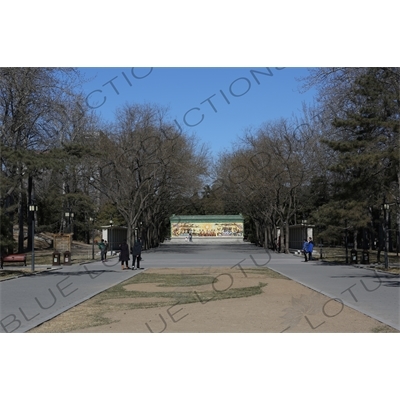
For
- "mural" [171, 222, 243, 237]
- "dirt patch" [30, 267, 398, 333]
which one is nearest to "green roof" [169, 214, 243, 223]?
"mural" [171, 222, 243, 237]

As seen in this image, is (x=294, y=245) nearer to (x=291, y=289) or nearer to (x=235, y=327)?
(x=291, y=289)

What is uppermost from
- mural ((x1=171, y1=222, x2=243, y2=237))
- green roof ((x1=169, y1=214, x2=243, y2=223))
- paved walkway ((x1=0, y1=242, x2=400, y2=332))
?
green roof ((x1=169, y1=214, x2=243, y2=223))

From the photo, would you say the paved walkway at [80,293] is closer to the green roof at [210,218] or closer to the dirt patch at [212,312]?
the dirt patch at [212,312]

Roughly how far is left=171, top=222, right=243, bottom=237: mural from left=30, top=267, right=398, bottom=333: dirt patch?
68.9 m

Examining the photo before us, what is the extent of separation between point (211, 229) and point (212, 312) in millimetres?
76209

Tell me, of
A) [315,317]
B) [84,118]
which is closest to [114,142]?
[84,118]

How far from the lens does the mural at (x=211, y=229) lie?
89.9 m

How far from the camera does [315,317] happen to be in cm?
1298

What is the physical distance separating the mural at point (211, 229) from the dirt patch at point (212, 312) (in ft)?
226

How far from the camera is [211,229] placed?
89875 millimetres

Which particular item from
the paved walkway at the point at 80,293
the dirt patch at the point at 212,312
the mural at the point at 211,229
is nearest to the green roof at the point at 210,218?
the mural at the point at 211,229

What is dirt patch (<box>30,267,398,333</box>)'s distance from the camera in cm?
1157

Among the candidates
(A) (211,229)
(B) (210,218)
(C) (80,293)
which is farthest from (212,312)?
(B) (210,218)

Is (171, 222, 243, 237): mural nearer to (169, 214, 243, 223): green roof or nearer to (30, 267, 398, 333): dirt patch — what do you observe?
(169, 214, 243, 223): green roof
